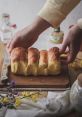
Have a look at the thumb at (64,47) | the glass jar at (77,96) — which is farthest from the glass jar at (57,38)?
the glass jar at (77,96)

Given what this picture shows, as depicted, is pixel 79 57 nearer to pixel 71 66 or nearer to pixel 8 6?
pixel 71 66

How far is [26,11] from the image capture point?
1.80 meters

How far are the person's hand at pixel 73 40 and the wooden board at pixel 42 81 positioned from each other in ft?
0.26

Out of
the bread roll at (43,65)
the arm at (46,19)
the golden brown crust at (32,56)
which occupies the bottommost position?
the bread roll at (43,65)

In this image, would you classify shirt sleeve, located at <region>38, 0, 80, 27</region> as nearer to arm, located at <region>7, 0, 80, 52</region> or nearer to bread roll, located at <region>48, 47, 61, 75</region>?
arm, located at <region>7, 0, 80, 52</region>

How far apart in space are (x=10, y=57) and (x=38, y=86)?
214 millimetres

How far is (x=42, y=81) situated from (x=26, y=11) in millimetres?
830

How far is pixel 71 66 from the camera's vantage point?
3.79 feet

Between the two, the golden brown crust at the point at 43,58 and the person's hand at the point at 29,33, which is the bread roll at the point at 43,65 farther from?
the person's hand at the point at 29,33

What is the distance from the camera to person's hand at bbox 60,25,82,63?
1146mm

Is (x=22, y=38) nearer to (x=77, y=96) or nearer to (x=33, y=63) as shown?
(x=33, y=63)

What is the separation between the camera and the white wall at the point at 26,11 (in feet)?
5.82

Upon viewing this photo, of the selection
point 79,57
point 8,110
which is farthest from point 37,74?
point 8,110

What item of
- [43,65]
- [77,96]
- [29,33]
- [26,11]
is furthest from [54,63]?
[26,11]
